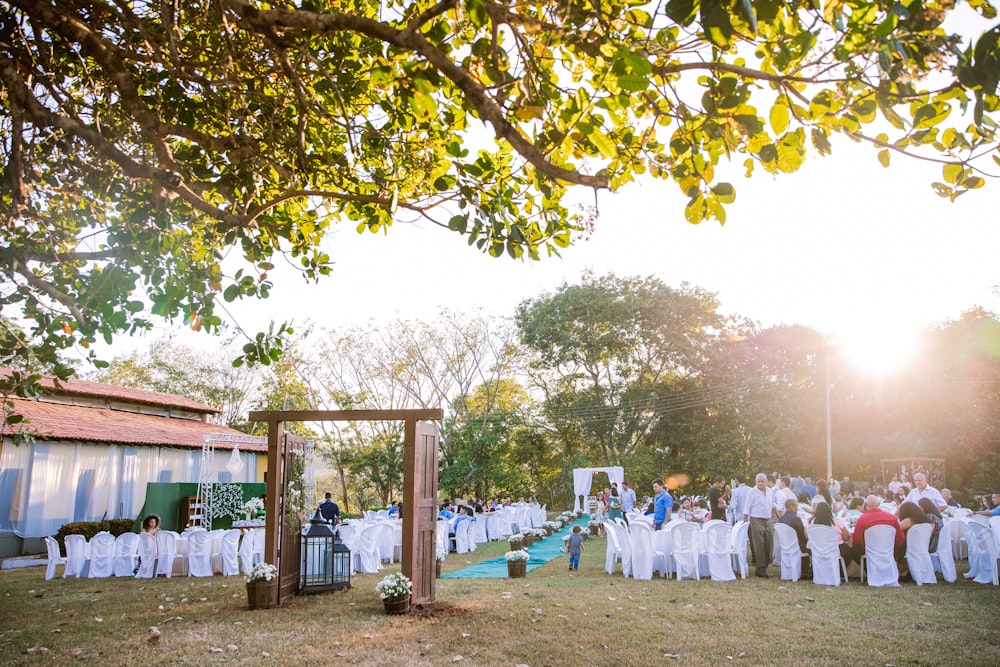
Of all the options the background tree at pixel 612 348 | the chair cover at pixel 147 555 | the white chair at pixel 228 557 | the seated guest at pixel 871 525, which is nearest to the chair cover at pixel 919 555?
the seated guest at pixel 871 525

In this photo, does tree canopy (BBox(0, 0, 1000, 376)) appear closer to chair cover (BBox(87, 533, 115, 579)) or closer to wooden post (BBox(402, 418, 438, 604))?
wooden post (BBox(402, 418, 438, 604))

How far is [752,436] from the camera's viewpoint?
3045cm

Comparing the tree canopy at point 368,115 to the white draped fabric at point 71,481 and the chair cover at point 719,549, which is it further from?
the white draped fabric at point 71,481

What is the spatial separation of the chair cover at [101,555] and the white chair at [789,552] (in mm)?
11243

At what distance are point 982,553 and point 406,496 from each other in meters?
8.11

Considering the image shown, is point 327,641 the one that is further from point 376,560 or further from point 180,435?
point 180,435

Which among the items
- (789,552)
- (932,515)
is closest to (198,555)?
(789,552)

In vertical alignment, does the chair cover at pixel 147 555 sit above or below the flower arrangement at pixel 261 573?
below

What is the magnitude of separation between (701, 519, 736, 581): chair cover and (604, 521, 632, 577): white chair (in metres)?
1.33

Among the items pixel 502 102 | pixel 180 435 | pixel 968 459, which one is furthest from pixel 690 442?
pixel 502 102

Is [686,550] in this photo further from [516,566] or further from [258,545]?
[258,545]

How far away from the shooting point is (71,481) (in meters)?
16.9

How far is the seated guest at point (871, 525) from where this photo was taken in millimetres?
9320

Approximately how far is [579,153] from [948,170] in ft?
7.25
